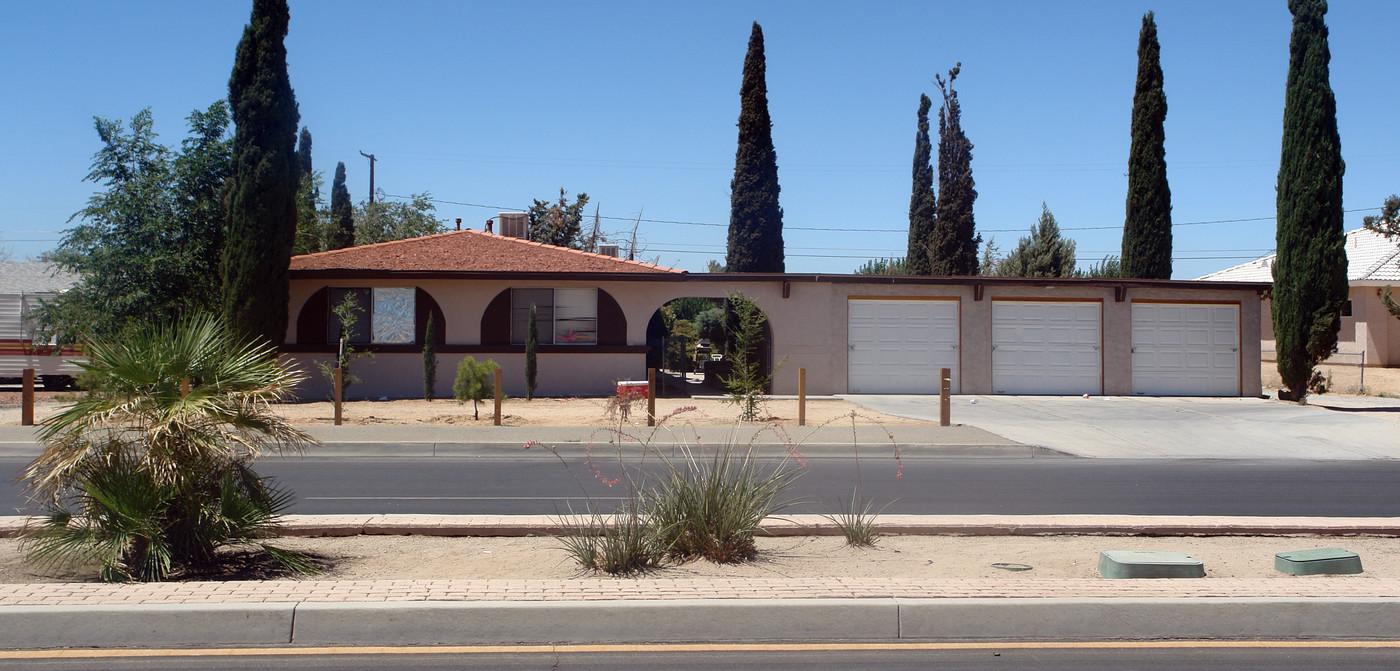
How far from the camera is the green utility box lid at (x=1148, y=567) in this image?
638 centimetres

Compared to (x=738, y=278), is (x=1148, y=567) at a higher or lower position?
lower

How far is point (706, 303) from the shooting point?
5022 cm

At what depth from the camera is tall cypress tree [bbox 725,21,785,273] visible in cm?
3155

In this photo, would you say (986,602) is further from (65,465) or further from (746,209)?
(746,209)

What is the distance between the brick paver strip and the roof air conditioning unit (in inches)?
1064

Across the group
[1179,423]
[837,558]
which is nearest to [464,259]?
[1179,423]

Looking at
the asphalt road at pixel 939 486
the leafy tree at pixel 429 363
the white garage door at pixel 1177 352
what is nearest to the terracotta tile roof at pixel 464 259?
the leafy tree at pixel 429 363

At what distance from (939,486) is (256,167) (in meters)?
16.3

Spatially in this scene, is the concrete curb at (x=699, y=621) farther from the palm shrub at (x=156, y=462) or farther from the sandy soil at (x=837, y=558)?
the palm shrub at (x=156, y=462)

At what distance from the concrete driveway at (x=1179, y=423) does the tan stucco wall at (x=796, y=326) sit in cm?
103

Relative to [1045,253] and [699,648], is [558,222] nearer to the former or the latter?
[1045,253]

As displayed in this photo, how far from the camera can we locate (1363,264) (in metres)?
38.2

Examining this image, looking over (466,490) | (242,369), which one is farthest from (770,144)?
(242,369)

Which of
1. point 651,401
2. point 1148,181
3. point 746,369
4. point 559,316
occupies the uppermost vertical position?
point 1148,181
